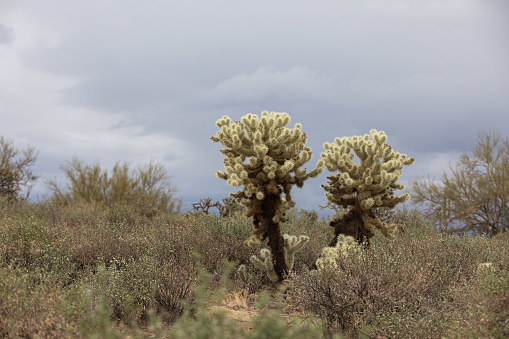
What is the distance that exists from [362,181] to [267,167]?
1.84 meters

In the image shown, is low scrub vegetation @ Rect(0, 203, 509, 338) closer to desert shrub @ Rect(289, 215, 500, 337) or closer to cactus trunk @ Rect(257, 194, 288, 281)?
desert shrub @ Rect(289, 215, 500, 337)

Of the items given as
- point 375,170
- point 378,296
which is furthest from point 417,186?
point 378,296

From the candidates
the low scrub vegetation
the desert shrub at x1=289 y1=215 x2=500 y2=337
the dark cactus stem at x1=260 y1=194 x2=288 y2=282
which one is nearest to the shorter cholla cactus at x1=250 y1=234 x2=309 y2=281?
the dark cactus stem at x1=260 y1=194 x2=288 y2=282

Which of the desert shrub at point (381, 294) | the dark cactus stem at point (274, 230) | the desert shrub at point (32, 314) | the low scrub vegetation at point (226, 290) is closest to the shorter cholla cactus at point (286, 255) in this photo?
the dark cactus stem at point (274, 230)

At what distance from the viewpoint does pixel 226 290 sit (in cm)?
538

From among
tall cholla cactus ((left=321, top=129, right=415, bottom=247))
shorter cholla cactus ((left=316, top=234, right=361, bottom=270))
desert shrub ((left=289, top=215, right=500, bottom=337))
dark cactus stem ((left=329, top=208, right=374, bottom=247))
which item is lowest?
desert shrub ((left=289, top=215, right=500, bottom=337))

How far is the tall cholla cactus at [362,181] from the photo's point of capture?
6.84 meters

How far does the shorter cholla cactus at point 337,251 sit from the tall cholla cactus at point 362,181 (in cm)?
26

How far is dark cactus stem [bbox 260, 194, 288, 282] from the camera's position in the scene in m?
6.28

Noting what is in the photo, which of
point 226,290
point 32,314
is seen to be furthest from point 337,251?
point 32,314

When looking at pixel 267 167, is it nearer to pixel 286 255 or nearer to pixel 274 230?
pixel 274 230

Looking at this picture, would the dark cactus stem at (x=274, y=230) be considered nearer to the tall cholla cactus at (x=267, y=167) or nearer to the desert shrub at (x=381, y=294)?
the tall cholla cactus at (x=267, y=167)

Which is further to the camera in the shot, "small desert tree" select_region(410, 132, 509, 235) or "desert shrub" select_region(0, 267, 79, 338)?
"small desert tree" select_region(410, 132, 509, 235)

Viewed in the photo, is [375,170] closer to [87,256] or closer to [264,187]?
[264,187]
